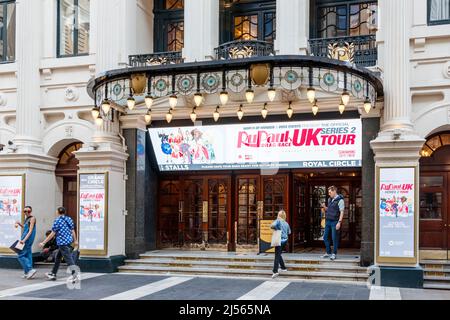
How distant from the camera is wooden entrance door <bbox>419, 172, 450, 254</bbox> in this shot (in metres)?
15.7

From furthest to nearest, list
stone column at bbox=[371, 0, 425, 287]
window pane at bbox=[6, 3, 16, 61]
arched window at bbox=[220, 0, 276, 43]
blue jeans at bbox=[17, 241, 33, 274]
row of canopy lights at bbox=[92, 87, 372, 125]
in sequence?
window pane at bbox=[6, 3, 16, 61], arched window at bbox=[220, 0, 276, 43], blue jeans at bbox=[17, 241, 33, 274], stone column at bbox=[371, 0, 425, 287], row of canopy lights at bbox=[92, 87, 372, 125]

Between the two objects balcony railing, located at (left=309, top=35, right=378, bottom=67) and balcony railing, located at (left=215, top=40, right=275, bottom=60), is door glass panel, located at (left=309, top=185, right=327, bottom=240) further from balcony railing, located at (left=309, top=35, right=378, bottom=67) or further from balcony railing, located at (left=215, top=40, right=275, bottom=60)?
balcony railing, located at (left=215, top=40, right=275, bottom=60)

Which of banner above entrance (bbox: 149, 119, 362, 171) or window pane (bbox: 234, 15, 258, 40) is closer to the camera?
banner above entrance (bbox: 149, 119, 362, 171)

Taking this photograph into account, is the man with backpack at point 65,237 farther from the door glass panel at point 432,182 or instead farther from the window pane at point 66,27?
the door glass panel at point 432,182

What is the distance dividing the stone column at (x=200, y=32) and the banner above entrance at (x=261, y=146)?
7.03ft

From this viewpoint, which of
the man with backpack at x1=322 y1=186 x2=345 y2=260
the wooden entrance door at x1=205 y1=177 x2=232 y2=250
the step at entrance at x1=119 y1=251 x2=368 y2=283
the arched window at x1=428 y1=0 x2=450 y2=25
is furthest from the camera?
the wooden entrance door at x1=205 y1=177 x2=232 y2=250

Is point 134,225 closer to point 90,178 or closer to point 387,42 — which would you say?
point 90,178

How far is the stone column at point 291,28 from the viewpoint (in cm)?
1552

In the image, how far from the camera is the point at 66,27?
719 inches

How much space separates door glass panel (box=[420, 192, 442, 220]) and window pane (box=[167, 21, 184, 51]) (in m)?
8.43

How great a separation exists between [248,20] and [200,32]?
2215 millimetres

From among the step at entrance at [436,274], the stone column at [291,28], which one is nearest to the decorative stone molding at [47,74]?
the stone column at [291,28]

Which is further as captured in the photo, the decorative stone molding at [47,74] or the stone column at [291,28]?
the decorative stone molding at [47,74]

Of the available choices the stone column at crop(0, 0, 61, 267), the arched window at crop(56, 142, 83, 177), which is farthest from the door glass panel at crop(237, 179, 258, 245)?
the stone column at crop(0, 0, 61, 267)
